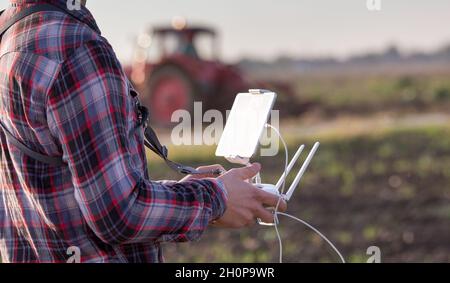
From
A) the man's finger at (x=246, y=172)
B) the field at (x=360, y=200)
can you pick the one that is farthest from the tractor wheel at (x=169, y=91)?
the man's finger at (x=246, y=172)

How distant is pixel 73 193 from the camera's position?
1790 millimetres

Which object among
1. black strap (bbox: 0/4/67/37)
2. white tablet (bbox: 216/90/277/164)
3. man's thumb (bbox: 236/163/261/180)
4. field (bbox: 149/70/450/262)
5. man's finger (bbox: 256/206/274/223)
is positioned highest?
black strap (bbox: 0/4/67/37)

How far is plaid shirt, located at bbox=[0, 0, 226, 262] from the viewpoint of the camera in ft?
5.66


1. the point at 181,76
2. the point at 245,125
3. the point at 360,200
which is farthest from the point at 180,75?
the point at 245,125

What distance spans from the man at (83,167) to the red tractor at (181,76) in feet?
44.1

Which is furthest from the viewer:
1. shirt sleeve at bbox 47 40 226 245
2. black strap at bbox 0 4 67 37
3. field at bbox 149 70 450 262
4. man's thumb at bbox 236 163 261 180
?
field at bbox 149 70 450 262

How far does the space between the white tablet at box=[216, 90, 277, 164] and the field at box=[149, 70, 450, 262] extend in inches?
149

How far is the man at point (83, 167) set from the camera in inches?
68.0

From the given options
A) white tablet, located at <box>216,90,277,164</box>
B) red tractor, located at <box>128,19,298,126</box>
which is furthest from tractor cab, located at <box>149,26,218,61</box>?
white tablet, located at <box>216,90,277,164</box>

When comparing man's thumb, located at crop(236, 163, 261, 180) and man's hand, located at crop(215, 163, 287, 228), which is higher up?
man's thumb, located at crop(236, 163, 261, 180)

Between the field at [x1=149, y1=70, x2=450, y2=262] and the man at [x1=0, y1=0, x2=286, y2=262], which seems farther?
the field at [x1=149, y1=70, x2=450, y2=262]

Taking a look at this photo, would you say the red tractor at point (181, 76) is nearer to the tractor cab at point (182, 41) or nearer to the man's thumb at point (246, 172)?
the tractor cab at point (182, 41)

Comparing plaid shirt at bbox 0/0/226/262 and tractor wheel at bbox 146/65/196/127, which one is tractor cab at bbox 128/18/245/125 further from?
plaid shirt at bbox 0/0/226/262

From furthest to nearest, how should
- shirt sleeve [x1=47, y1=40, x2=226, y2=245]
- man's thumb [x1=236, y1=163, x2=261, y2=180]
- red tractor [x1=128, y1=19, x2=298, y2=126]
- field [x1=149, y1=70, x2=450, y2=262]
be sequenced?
red tractor [x1=128, y1=19, x2=298, y2=126]
field [x1=149, y1=70, x2=450, y2=262]
man's thumb [x1=236, y1=163, x2=261, y2=180]
shirt sleeve [x1=47, y1=40, x2=226, y2=245]
